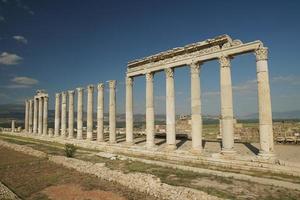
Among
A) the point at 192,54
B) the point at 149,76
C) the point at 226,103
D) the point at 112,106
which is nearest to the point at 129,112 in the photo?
the point at 112,106

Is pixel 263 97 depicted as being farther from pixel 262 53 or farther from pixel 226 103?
pixel 262 53

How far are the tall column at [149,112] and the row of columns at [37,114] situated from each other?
30.5 m

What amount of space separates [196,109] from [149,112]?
6747mm

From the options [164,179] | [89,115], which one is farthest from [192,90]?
[89,115]

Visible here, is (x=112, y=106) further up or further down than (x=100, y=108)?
further up

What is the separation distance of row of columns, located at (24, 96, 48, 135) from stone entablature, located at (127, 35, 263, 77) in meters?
27.8

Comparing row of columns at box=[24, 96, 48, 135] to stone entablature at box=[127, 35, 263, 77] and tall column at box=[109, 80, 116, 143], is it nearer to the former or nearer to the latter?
tall column at box=[109, 80, 116, 143]

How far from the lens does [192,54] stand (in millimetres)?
26594

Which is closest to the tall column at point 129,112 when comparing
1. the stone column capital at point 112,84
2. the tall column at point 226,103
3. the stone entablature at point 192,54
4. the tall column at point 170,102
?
the stone entablature at point 192,54

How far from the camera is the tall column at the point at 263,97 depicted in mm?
20719

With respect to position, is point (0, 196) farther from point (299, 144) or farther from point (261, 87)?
point (299, 144)

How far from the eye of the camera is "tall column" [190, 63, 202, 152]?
25.4m

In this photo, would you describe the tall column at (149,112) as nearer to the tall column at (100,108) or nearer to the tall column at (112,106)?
the tall column at (112,106)

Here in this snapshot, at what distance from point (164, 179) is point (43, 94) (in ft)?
148
